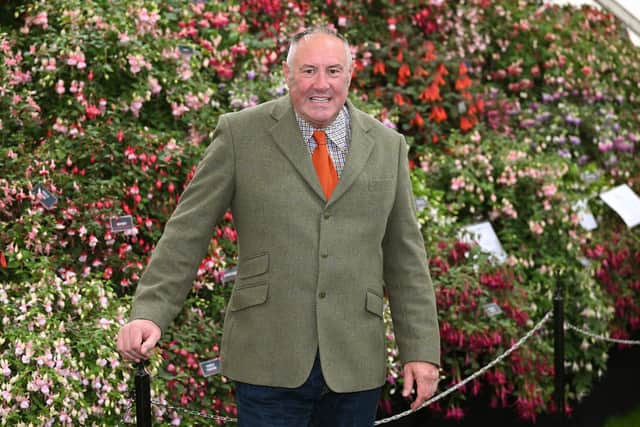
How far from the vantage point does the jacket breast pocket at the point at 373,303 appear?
2080 mm

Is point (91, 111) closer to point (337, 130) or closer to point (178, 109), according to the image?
point (178, 109)

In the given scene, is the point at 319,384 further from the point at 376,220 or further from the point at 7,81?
the point at 7,81

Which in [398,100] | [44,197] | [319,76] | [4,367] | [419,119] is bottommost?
[4,367]

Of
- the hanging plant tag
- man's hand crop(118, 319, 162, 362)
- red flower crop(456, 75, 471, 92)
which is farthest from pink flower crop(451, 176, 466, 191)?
man's hand crop(118, 319, 162, 362)

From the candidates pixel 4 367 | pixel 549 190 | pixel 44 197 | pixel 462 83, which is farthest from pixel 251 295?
pixel 462 83

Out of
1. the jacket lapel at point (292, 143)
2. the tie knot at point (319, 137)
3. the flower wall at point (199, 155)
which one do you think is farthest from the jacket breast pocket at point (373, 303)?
the flower wall at point (199, 155)

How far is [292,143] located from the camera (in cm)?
208

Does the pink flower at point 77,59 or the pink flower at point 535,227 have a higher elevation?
the pink flower at point 77,59

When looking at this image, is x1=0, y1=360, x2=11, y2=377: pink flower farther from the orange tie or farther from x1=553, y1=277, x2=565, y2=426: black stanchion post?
x1=553, y1=277, x2=565, y2=426: black stanchion post

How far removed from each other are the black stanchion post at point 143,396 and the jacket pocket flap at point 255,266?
354mm

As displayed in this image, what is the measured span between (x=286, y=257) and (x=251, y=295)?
11 centimetres

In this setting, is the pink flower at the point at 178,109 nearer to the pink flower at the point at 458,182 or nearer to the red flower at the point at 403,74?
the pink flower at the point at 458,182

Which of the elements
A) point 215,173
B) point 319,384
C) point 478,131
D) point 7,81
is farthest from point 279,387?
point 478,131

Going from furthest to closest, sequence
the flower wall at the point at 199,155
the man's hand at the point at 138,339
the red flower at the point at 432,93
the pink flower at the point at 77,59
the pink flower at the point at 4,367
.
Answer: the red flower at the point at 432,93
the pink flower at the point at 77,59
the flower wall at the point at 199,155
the pink flower at the point at 4,367
the man's hand at the point at 138,339
